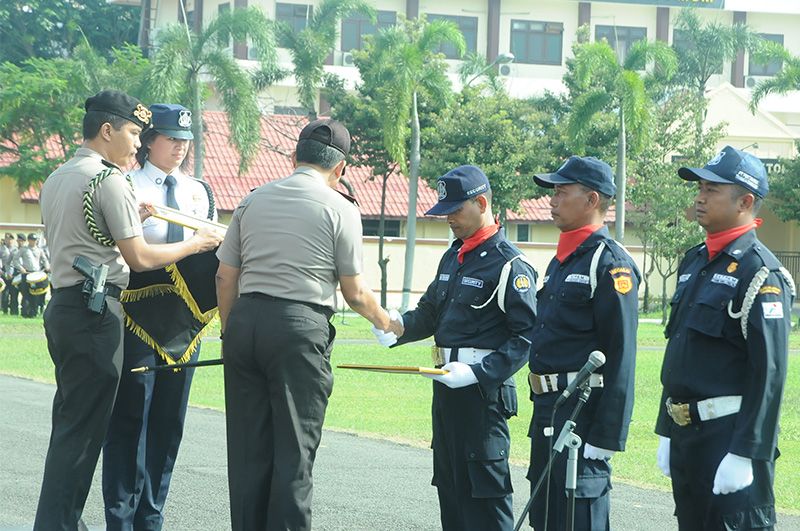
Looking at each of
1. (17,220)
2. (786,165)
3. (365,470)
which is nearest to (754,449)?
(365,470)

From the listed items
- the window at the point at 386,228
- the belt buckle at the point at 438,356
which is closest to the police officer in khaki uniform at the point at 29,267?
the window at the point at 386,228

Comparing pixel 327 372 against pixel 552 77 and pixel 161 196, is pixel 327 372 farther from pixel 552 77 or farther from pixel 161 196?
pixel 552 77

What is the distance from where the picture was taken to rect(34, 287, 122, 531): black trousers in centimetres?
621

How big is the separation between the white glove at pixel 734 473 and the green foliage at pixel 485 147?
38.0 metres

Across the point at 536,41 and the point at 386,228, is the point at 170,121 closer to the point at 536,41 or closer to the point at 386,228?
the point at 386,228

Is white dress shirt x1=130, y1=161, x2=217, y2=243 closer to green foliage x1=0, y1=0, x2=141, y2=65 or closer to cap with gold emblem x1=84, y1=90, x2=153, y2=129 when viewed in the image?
cap with gold emblem x1=84, y1=90, x2=153, y2=129

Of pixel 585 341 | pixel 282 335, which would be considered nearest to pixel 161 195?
pixel 282 335

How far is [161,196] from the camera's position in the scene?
703 centimetres

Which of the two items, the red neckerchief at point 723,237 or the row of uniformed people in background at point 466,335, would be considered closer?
the row of uniformed people in background at point 466,335

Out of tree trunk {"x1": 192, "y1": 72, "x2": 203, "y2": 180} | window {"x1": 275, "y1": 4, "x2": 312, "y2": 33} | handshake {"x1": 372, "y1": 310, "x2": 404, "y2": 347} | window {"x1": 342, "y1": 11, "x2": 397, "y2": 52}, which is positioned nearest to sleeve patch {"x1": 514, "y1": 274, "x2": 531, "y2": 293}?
handshake {"x1": 372, "y1": 310, "x2": 404, "y2": 347}

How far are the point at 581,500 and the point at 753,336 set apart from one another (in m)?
1.21

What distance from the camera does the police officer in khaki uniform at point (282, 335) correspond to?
5.80m

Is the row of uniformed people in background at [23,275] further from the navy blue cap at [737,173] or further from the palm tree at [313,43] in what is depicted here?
the navy blue cap at [737,173]

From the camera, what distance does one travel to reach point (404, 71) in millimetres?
40156
